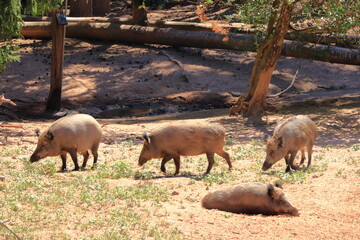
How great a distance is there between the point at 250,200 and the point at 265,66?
9.99 metres

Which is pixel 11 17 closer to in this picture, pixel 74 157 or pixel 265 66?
pixel 74 157

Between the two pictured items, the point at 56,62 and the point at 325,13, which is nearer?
the point at 325,13

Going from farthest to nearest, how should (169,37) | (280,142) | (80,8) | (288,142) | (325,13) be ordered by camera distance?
(80,8) < (169,37) < (325,13) < (288,142) < (280,142)

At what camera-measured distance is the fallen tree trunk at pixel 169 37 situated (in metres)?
24.2

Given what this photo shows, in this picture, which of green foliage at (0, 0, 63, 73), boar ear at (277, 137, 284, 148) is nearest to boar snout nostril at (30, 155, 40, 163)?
boar ear at (277, 137, 284, 148)

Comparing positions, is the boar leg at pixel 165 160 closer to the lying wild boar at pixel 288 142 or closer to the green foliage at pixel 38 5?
the lying wild boar at pixel 288 142

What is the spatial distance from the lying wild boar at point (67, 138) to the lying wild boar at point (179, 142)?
1247 mm

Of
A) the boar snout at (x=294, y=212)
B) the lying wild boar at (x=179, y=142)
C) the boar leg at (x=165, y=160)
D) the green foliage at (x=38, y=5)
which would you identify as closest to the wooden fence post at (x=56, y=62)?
the green foliage at (x=38, y=5)

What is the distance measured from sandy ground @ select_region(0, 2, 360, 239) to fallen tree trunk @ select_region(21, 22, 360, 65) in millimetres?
471

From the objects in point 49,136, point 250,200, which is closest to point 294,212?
point 250,200

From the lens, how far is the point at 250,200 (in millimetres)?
8359

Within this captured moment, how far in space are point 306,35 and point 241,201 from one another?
40.2 feet

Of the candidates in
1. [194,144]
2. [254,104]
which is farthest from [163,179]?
[254,104]

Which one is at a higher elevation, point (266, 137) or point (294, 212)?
point (294, 212)
